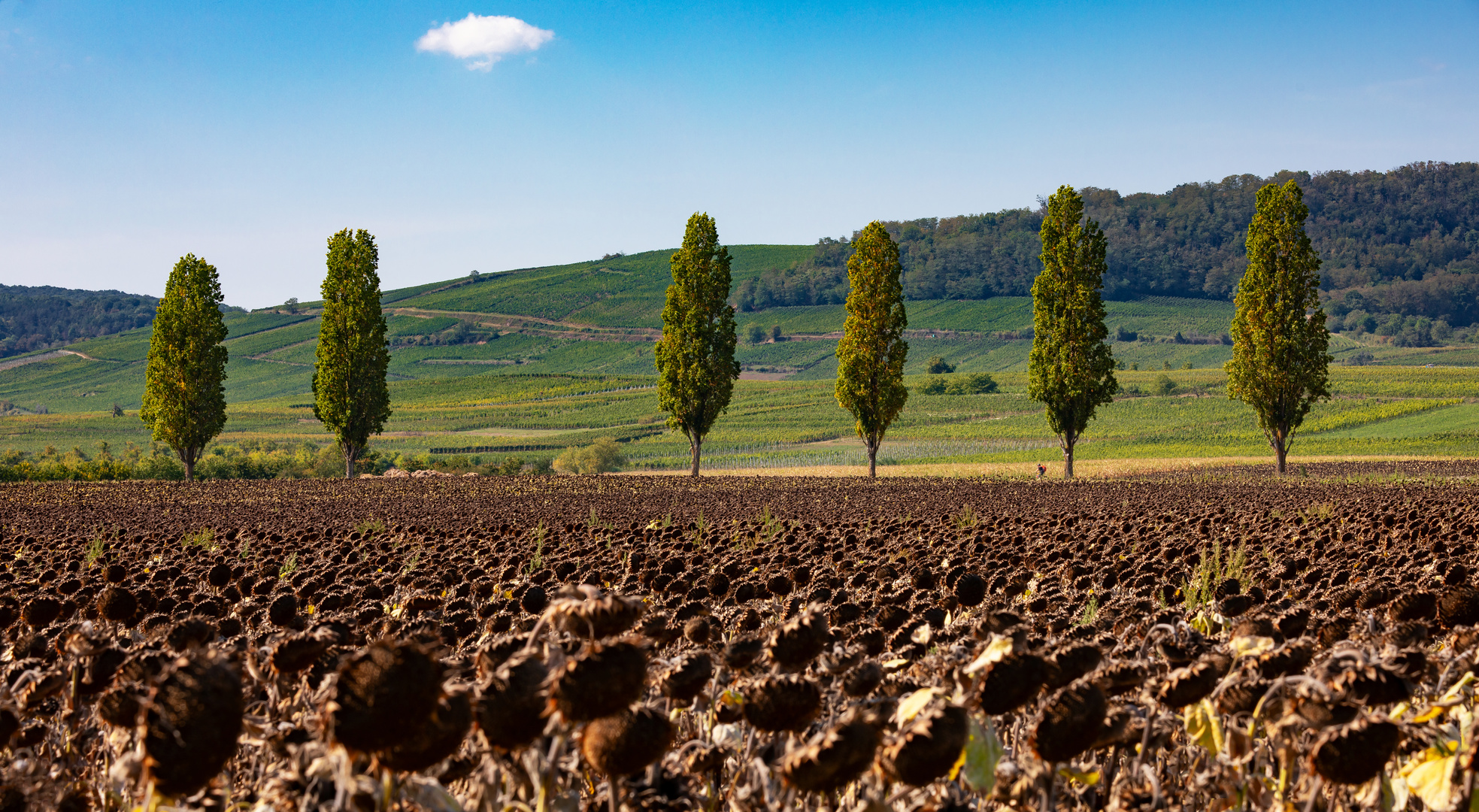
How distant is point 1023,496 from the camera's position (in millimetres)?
26516

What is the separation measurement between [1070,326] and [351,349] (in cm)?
3217

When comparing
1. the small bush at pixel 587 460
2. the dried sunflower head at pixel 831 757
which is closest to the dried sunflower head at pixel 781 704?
the dried sunflower head at pixel 831 757

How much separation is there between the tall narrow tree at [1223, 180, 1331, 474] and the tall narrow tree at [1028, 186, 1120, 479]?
5.42 meters

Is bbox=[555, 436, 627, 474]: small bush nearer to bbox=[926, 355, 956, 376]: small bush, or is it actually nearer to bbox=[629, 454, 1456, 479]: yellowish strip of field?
bbox=[629, 454, 1456, 479]: yellowish strip of field

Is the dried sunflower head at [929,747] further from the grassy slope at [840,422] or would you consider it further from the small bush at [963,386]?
the small bush at [963,386]

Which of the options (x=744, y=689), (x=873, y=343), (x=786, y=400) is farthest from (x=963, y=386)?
(x=744, y=689)

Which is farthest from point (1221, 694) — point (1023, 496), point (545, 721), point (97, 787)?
point (1023, 496)

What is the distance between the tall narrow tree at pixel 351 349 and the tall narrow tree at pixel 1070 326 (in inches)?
1162

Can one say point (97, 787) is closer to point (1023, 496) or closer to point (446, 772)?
point (446, 772)

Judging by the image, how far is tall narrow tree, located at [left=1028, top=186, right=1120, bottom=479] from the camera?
45531 millimetres

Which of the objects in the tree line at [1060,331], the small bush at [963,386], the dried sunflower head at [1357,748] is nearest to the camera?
the dried sunflower head at [1357,748]

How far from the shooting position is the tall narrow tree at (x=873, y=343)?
4772 centimetres

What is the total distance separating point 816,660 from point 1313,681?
138 cm

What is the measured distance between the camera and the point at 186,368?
5025 cm
